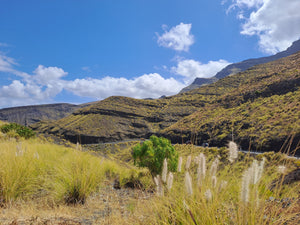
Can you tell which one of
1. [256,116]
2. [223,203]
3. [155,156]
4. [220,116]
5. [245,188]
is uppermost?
[220,116]

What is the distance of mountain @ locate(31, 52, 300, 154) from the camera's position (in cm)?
2892

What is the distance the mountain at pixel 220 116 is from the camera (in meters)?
28.9

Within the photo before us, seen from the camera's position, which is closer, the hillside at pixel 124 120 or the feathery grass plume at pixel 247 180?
the feathery grass plume at pixel 247 180

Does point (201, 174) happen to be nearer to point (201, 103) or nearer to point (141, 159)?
point (141, 159)

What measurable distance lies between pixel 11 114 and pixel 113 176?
219219mm

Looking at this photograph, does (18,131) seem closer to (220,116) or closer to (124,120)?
(220,116)

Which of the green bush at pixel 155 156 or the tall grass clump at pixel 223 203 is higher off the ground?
the tall grass clump at pixel 223 203

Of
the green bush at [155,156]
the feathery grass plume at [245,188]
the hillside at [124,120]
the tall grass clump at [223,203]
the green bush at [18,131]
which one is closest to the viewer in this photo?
the feathery grass plume at [245,188]

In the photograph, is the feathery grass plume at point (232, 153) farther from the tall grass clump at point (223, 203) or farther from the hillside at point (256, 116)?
the hillside at point (256, 116)

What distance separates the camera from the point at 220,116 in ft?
149

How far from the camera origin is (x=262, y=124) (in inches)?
1241

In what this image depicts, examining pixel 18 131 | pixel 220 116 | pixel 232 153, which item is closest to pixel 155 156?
pixel 232 153

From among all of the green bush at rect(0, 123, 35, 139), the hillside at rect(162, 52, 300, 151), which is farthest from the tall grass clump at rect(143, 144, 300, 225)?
the hillside at rect(162, 52, 300, 151)

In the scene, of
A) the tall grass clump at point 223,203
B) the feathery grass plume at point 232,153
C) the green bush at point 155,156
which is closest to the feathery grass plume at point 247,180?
the tall grass clump at point 223,203
